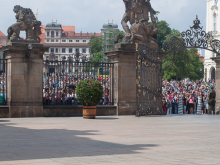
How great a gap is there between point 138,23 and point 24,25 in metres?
5.06

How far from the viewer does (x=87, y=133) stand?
11.0 m

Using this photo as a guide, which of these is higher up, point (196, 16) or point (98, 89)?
point (196, 16)

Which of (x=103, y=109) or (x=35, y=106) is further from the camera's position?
(x=103, y=109)

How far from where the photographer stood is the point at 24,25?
1808cm

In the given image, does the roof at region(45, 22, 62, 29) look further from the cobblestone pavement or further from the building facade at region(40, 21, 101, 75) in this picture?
the cobblestone pavement

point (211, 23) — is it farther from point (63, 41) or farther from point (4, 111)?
point (63, 41)

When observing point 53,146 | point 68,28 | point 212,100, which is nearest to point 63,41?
point 68,28

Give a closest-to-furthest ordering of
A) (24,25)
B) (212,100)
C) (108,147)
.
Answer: (108,147), (24,25), (212,100)

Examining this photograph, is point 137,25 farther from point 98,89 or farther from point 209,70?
point 209,70

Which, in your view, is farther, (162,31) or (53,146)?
(162,31)

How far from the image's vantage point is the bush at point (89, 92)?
16.4m

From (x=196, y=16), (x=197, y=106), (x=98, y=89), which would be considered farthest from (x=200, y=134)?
(x=197, y=106)

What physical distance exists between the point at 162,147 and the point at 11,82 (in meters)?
10.4

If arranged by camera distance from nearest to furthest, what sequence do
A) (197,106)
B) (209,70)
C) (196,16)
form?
(196,16), (197,106), (209,70)
